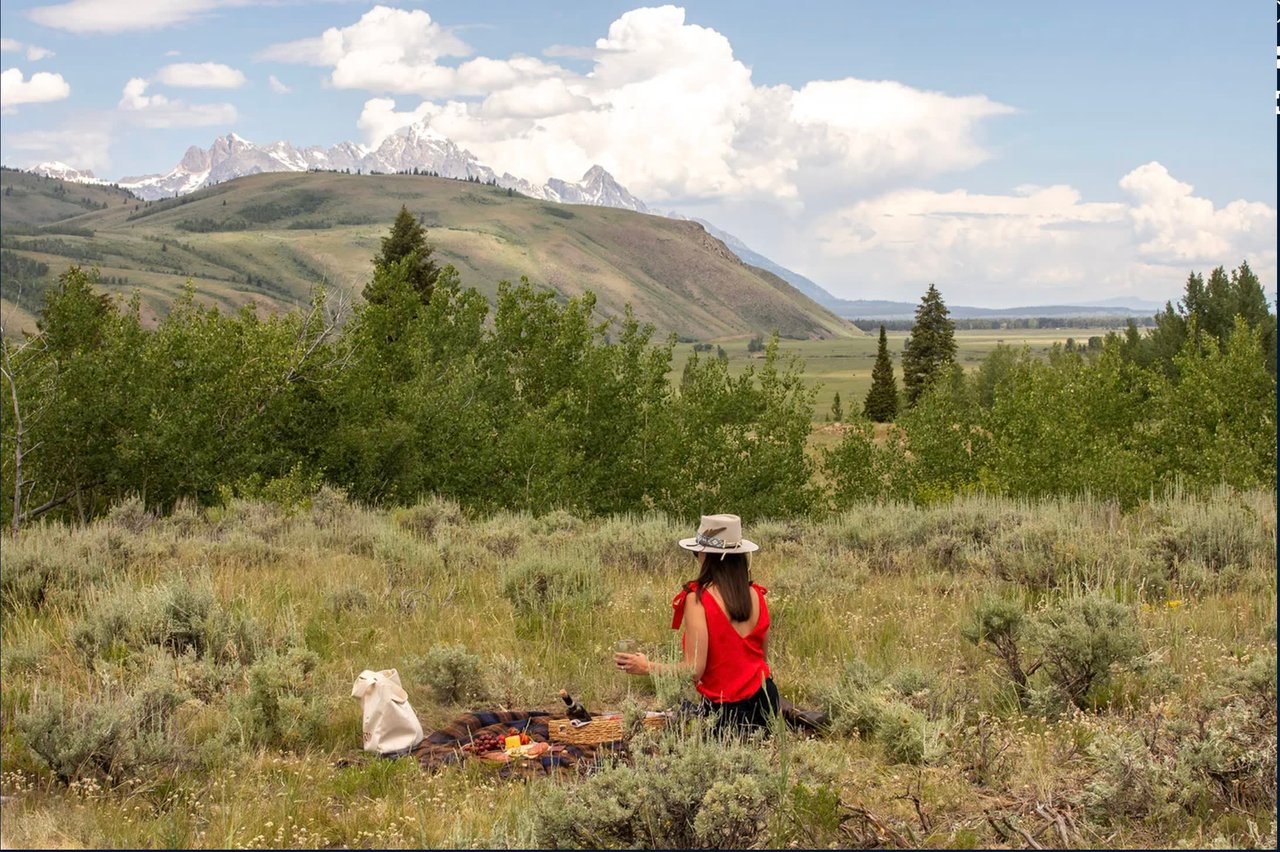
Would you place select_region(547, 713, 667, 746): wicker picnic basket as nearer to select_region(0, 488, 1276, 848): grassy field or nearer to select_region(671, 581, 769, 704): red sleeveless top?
select_region(0, 488, 1276, 848): grassy field

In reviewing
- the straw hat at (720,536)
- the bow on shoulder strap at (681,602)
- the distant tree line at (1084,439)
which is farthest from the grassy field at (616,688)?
the distant tree line at (1084,439)

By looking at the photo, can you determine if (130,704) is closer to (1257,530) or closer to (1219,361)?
(1257,530)

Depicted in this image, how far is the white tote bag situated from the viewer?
6.06 meters

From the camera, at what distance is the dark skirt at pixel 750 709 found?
5922mm

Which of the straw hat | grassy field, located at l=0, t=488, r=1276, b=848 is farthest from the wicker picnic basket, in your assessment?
the straw hat

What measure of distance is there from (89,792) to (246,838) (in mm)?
1009

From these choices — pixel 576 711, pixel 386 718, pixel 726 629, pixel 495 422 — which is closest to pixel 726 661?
pixel 726 629

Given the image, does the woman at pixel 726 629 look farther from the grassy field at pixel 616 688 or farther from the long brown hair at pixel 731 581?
the grassy field at pixel 616 688

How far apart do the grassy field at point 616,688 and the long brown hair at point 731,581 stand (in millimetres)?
708

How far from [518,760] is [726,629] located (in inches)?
54.4

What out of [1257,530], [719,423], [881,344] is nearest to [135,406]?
[719,423]

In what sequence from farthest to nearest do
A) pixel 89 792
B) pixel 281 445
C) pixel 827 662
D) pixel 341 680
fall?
1. pixel 281 445
2. pixel 827 662
3. pixel 341 680
4. pixel 89 792

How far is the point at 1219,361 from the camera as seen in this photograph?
27.6 meters

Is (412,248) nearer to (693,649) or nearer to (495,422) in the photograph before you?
(495,422)
